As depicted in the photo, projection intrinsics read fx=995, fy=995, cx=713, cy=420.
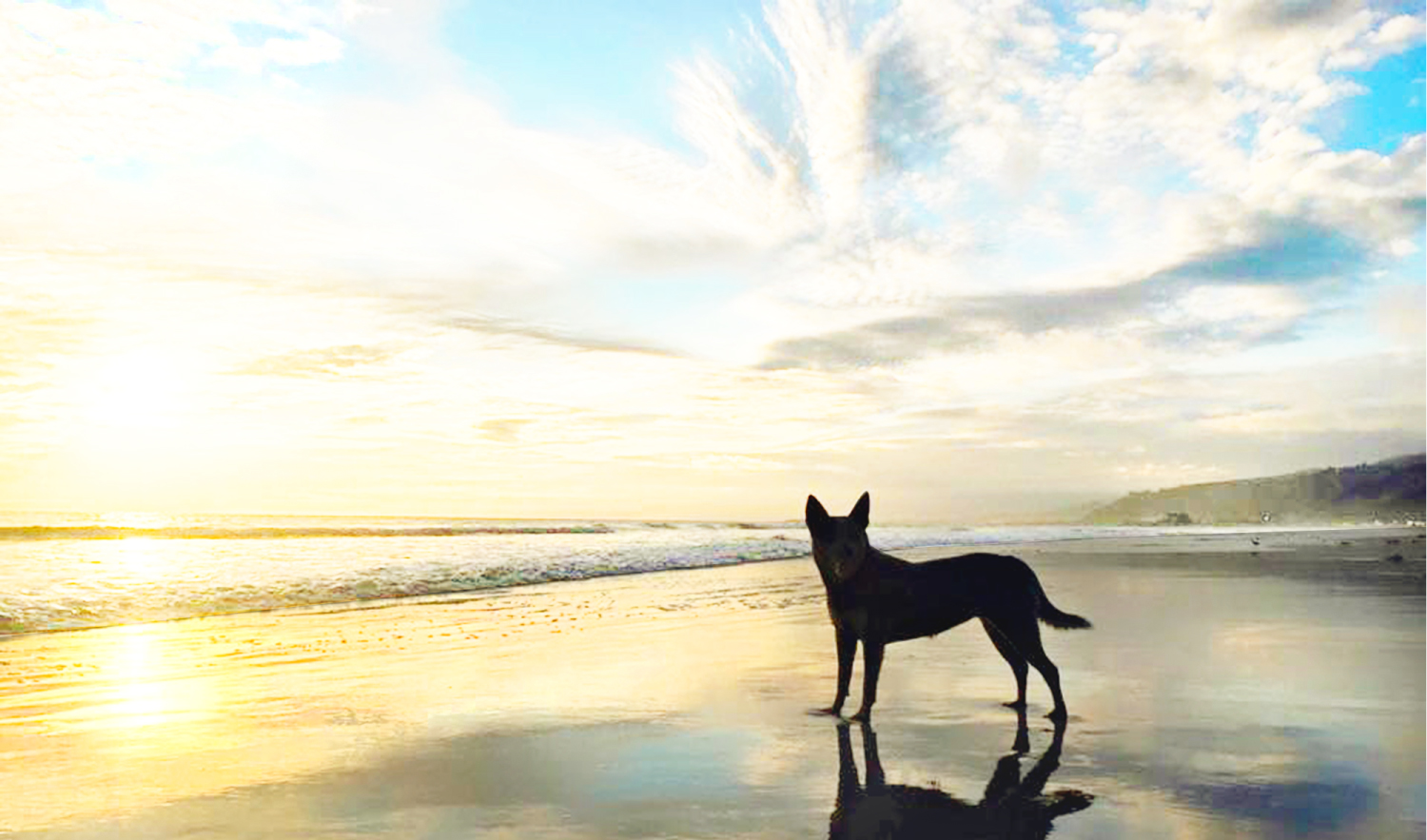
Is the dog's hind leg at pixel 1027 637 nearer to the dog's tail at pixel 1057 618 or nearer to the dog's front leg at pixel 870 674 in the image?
the dog's tail at pixel 1057 618

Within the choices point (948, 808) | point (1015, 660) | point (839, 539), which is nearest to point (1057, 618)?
point (1015, 660)

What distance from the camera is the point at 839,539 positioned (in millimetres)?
8242

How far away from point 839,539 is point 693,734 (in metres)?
1.96

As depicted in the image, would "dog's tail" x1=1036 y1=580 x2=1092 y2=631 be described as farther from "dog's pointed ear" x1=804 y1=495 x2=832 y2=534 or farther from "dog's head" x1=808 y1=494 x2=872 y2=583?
"dog's pointed ear" x1=804 y1=495 x2=832 y2=534

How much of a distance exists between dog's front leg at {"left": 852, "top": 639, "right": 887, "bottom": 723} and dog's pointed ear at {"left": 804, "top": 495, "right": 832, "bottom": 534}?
1008 millimetres

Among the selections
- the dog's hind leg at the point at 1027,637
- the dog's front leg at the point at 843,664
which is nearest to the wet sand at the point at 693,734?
the dog's front leg at the point at 843,664

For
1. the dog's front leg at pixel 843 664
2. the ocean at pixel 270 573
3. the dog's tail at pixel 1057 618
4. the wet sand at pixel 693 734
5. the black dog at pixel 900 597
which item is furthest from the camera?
the ocean at pixel 270 573

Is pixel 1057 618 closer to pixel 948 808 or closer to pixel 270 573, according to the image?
pixel 948 808

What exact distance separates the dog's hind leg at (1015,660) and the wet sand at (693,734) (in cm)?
18

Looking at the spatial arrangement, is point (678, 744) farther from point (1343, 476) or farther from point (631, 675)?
point (1343, 476)

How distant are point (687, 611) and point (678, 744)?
32.1 ft

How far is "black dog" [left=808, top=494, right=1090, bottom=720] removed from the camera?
27.1ft

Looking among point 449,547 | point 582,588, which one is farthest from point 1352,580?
point 449,547

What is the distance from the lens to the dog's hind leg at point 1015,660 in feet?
27.7
